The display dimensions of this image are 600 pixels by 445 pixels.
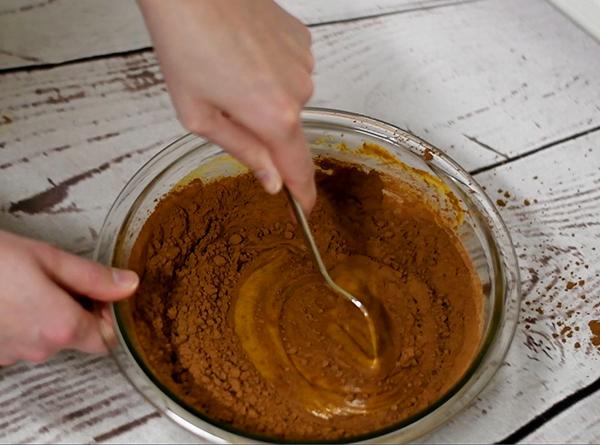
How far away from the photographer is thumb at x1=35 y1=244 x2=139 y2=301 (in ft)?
1.66

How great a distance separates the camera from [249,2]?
17.8 inches

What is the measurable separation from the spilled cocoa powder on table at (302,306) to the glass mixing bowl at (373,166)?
0.01 m

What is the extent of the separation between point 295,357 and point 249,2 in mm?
266

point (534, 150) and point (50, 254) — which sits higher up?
point (50, 254)

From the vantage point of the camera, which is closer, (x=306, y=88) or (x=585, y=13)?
(x=306, y=88)

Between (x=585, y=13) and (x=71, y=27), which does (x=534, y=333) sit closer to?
(x=585, y=13)

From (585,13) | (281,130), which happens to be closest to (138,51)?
(281,130)

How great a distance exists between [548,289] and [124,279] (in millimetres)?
359

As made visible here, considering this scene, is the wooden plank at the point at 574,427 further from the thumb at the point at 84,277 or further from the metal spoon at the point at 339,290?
the thumb at the point at 84,277

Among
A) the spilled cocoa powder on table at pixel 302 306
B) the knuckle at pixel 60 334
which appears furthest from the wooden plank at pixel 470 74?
the knuckle at pixel 60 334

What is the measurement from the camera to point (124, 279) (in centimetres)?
51

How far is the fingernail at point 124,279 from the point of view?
20.1 inches

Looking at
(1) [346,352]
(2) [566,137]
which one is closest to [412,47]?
(2) [566,137]

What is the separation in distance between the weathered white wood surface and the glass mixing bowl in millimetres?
203
